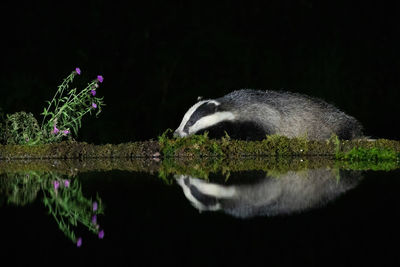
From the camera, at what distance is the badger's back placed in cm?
682

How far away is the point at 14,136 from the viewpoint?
6.31m

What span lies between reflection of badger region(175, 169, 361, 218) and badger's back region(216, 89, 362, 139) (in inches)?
85.0

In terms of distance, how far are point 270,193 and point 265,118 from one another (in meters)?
3.19

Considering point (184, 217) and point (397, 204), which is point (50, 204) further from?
point (397, 204)

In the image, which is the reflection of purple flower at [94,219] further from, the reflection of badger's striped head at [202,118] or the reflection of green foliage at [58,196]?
the reflection of badger's striped head at [202,118]

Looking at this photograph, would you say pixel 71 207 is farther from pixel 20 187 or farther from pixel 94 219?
pixel 20 187

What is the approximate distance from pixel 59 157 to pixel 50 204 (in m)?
2.83

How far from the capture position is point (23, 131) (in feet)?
20.4

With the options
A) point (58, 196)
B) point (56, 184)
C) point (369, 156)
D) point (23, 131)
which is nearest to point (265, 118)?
point (369, 156)

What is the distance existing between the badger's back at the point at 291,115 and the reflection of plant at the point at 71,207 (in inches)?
118

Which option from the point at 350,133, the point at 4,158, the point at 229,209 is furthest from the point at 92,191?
the point at 350,133

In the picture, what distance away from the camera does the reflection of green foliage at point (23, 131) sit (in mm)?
6191

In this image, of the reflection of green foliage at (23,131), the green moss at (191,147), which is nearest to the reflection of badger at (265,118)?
the green moss at (191,147)

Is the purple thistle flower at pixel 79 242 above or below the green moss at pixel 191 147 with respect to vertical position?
below
